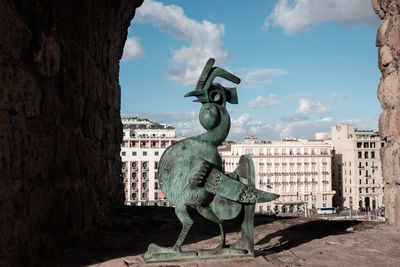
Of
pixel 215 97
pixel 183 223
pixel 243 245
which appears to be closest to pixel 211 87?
pixel 215 97

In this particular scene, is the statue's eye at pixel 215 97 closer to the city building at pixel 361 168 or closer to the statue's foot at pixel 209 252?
the statue's foot at pixel 209 252

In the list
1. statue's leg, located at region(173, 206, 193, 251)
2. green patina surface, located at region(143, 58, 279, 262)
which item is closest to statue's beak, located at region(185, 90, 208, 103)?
green patina surface, located at region(143, 58, 279, 262)

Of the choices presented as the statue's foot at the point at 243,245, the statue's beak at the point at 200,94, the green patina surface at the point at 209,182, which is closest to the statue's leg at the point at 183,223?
the green patina surface at the point at 209,182

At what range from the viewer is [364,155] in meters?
61.3

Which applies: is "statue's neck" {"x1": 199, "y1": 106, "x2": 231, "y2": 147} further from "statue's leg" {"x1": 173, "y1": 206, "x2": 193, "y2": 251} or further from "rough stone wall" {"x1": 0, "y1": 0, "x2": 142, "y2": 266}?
"rough stone wall" {"x1": 0, "y1": 0, "x2": 142, "y2": 266}

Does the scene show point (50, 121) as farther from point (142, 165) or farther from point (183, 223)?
point (142, 165)

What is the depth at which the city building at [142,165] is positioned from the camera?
176 feet

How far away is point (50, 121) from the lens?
4.54 metres

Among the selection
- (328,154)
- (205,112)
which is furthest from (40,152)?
(328,154)

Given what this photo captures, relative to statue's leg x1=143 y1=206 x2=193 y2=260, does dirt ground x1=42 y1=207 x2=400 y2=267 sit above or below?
below

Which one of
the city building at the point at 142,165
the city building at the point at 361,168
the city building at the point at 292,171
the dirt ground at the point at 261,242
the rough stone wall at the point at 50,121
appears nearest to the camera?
the rough stone wall at the point at 50,121

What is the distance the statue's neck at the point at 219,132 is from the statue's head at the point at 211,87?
125 mm

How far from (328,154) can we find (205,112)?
201 ft

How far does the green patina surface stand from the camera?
4.22 m
